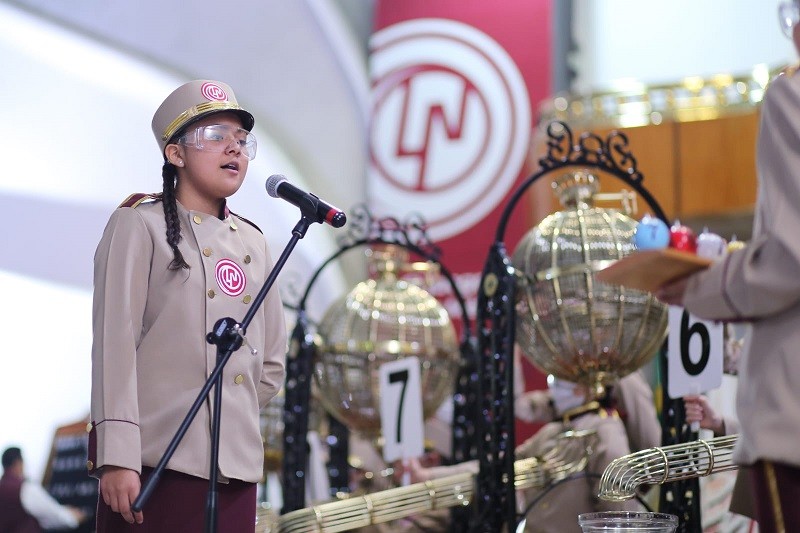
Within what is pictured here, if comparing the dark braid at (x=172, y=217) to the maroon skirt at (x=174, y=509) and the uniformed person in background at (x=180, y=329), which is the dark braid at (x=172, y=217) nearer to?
the uniformed person in background at (x=180, y=329)

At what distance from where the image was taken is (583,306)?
3.22 m

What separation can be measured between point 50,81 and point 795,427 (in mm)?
4245

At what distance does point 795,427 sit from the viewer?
1610 mm

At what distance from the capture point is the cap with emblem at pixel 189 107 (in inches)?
88.1

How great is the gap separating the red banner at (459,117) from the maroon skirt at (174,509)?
540cm

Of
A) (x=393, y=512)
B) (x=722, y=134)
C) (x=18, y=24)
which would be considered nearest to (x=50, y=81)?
(x=18, y=24)

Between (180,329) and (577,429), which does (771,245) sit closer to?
(180,329)

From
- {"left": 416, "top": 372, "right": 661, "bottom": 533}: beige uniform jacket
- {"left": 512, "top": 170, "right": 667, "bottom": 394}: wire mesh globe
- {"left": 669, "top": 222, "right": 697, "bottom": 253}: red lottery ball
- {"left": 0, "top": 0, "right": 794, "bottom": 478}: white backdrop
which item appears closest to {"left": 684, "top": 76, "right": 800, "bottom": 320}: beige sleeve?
{"left": 669, "top": 222, "right": 697, "bottom": 253}: red lottery ball

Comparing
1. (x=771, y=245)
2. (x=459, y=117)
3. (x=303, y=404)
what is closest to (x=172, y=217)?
(x=771, y=245)

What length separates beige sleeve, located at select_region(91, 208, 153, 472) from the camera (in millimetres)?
1971

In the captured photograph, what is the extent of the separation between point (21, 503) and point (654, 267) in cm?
384

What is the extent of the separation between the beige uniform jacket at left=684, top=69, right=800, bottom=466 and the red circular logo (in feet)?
3.59

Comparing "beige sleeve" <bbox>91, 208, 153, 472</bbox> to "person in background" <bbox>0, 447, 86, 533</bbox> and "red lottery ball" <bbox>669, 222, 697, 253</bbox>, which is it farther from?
"person in background" <bbox>0, 447, 86, 533</bbox>

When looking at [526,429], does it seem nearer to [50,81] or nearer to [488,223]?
[488,223]
